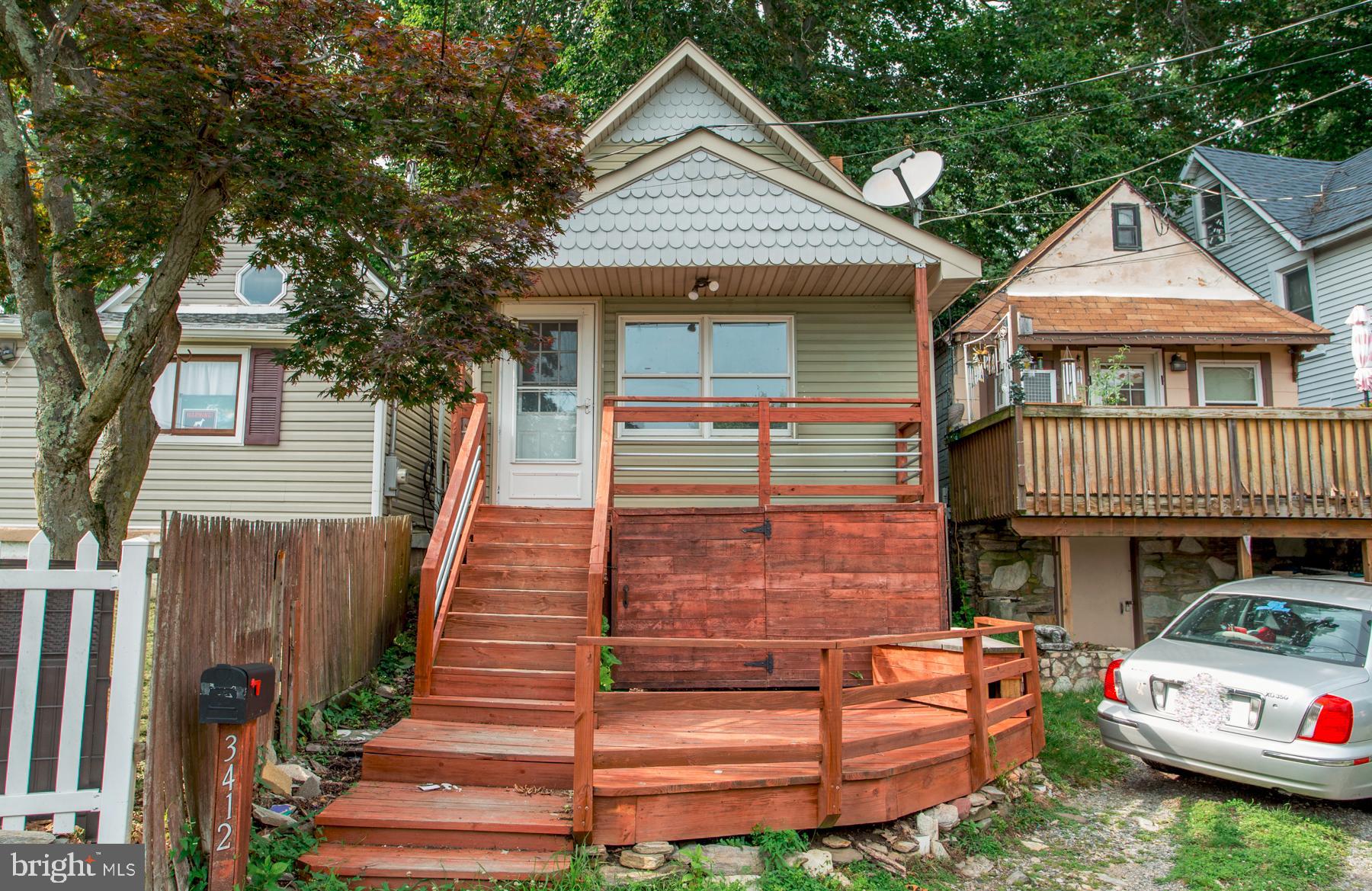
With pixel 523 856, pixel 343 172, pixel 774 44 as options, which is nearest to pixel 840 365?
pixel 343 172

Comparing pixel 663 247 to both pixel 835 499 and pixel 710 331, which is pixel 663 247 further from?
pixel 835 499

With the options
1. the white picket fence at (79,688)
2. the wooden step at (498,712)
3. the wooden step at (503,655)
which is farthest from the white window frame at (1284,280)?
the white picket fence at (79,688)

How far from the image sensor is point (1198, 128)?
23656 mm

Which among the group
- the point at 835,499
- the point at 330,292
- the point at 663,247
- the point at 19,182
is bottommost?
the point at 835,499

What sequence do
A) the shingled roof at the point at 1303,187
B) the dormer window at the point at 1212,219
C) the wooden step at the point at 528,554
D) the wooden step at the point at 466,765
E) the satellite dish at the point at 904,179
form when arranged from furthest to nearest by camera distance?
1. the dormer window at the point at 1212,219
2. the shingled roof at the point at 1303,187
3. the satellite dish at the point at 904,179
4. the wooden step at the point at 528,554
5. the wooden step at the point at 466,765

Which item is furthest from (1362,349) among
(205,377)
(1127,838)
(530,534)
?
(205,377)

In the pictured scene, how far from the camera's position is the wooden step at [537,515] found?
8.81 meters

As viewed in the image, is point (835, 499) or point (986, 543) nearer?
point (835, 499)

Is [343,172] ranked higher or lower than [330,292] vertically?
higher

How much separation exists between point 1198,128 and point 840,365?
18.6 metres

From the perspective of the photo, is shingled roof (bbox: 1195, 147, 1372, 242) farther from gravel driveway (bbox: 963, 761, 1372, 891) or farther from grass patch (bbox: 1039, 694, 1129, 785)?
gravel driveway (bbox: 963, 761, 1372, 891)

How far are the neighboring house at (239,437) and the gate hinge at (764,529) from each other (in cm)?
514

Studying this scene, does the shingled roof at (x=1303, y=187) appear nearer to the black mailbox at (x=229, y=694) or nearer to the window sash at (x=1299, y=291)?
the window sash at (x=1299, y=291)

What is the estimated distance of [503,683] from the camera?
659cm
